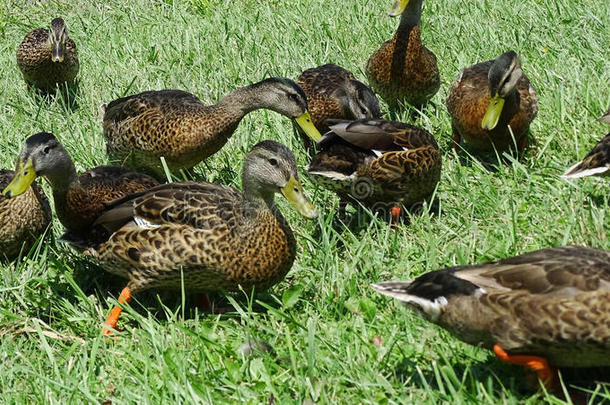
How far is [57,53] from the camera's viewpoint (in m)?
7.14

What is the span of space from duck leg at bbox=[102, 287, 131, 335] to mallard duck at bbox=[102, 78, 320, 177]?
144 cm

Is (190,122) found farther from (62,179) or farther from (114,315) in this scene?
(114,315)

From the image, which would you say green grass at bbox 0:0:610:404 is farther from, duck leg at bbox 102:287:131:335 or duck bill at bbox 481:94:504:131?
duck bill at bbox 481:94:504:131

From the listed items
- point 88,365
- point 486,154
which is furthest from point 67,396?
point 486,154

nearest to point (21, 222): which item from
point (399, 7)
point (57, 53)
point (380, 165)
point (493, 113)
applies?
point (380, 165)

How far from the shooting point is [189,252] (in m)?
4.11

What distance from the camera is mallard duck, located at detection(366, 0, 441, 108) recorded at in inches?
245

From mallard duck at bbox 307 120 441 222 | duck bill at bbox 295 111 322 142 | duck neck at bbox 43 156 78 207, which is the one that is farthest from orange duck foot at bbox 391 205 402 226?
duck neck at bbox 43 156 78 207

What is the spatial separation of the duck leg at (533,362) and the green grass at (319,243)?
0.36 ft

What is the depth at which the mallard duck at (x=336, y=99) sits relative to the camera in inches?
234

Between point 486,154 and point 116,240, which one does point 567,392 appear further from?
point 486,154

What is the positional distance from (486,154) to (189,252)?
2.52 meters

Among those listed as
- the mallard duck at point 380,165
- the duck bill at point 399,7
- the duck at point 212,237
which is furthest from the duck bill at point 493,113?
the duck at point 212,237

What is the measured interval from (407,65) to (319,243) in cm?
211
